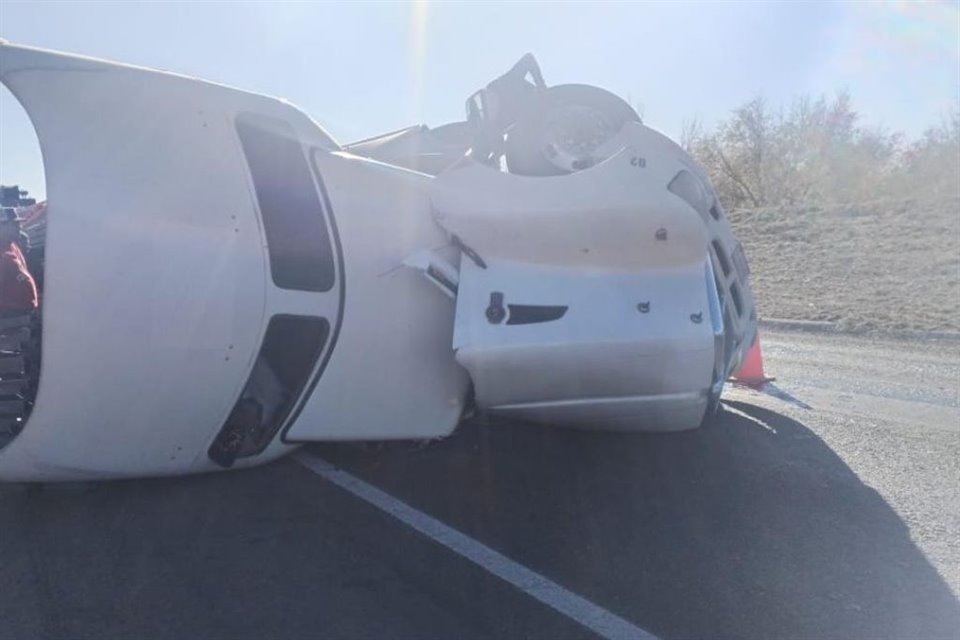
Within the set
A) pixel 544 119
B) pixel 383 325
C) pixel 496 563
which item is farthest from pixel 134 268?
pixel 544 119

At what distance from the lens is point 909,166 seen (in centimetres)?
3503

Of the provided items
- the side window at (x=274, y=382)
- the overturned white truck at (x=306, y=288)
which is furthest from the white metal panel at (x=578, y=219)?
the side window at (x=274, y=382)

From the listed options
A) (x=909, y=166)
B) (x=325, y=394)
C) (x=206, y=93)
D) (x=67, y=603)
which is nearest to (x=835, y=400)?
(x=325, y=394)

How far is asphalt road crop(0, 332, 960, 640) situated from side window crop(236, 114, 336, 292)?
115cm

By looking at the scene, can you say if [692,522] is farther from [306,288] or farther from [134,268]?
[134,268]

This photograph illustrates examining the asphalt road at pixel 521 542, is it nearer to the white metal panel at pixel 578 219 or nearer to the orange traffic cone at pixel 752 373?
the white metal panel at pixel 578 219

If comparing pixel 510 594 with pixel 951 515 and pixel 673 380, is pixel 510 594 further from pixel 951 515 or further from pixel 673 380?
pixel 951 515

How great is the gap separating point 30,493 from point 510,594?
277 cm

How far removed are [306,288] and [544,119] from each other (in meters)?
2.36

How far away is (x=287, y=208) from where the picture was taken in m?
5.48

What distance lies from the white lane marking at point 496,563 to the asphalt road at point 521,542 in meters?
0.06

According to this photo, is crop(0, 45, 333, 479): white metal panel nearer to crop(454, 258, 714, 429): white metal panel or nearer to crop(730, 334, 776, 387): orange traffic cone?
crop(454, 258, 714, 429): white metal panel

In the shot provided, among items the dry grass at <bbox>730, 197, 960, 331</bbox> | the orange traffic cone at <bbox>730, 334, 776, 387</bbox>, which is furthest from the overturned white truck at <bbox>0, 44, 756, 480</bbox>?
the dry grass at <bbox>730, 197, 960, 331</bbox>

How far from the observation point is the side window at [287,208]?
540cm
